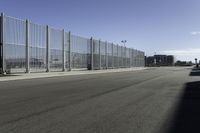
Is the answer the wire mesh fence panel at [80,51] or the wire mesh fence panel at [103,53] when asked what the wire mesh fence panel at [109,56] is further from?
the wire mesh fence panel at [80,51]

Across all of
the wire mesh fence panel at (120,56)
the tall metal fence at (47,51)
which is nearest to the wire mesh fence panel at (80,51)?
the tall metal fence at (47,51)

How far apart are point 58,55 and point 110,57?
1092 inches

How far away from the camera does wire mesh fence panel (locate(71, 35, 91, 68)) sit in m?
55.2

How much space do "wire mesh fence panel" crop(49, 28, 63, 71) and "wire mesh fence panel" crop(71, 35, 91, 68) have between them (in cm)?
435

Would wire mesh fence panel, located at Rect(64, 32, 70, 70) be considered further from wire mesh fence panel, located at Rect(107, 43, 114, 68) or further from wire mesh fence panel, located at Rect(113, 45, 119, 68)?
wire mesh fence panel, located at Rect(113, 45, 119, 68)

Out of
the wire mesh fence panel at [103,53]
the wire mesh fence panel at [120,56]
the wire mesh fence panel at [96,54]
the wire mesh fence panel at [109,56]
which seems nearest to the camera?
the wire mesh fence panel at [96,54]

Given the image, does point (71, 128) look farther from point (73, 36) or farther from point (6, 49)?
point (73, 36)

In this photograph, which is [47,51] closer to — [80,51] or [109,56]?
[80,51]

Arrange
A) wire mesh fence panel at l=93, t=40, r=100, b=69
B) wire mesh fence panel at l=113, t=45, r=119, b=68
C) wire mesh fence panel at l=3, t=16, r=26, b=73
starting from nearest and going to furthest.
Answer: wire mesh fence panel at l=3, t=16, r=26, b=73 → wire mesh fence panel at l=93, t=40, r=100, b=69 → wire mesh fence panel at l=113, t=45, r=119, b=68

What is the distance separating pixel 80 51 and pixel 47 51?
12.8 metres

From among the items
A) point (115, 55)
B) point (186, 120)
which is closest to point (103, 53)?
point (115, 55)

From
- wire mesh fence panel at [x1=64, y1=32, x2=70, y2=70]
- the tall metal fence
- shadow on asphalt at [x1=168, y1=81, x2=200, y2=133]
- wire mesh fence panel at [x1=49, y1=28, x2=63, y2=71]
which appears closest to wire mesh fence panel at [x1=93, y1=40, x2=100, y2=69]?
the tall metal fence

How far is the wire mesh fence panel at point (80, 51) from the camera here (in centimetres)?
5519

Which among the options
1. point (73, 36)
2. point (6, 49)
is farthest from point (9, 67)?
point (73, 36)
